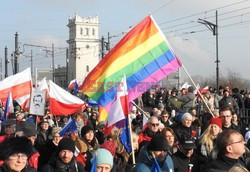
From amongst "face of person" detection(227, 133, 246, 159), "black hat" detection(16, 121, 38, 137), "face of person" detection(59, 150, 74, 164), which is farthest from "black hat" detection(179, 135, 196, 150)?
"black hat" detection(16, 121, 38, 137)

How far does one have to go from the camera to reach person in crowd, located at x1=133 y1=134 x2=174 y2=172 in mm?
4961

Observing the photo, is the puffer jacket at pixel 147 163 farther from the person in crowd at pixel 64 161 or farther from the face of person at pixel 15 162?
the face of person at pixel 15 162

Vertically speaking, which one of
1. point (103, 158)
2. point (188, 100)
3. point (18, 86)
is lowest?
point (103, 158)

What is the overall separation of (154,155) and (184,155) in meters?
1.27

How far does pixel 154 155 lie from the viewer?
5.06 m

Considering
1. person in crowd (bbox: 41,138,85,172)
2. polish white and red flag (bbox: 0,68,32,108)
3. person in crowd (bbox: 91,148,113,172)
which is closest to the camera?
person in crowd (bbox: 91,148,113,172)

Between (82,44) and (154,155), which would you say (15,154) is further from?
(82,44)

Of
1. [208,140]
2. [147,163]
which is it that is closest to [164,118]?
[208,140]

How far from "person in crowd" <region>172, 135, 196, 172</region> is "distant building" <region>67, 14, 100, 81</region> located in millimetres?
107929

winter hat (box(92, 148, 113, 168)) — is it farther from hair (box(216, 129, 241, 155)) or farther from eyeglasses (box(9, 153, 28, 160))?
hair (box(216, 129, 241, 155))

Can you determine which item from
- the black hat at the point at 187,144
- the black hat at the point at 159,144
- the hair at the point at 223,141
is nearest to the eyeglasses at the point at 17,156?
the black hat at the point at 159,144

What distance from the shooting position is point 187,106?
48.8 ft

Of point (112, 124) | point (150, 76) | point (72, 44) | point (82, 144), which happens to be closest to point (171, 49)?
point (150, 76)

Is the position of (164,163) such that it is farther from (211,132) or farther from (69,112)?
(69,112)
